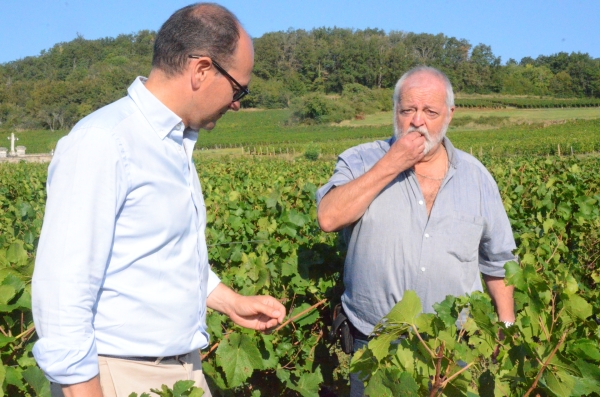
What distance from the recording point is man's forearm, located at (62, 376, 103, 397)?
4.83 feet

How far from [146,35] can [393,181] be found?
111630 mm

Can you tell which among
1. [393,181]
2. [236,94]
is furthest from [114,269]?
[393,181]

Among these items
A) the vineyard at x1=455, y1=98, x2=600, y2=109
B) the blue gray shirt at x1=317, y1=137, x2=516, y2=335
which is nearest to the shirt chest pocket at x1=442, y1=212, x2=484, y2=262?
the blue gray shirt at x1=317, y1=137, x2=516, y2=335

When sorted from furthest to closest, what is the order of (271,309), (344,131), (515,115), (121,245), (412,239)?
1. (515,115)
2. (344,131)
3. (412,239)
4. (271,309)
5. (121,245)

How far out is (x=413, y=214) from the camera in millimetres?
2629

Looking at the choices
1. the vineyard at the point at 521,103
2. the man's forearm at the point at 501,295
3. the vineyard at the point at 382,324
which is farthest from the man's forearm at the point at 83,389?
the vineyard at the point at 521,103

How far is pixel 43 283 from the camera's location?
1449mm

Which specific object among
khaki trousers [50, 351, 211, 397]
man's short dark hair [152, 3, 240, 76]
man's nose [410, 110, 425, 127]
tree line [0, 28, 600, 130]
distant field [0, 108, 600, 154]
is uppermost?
tree line [0, 28, 600, 130]

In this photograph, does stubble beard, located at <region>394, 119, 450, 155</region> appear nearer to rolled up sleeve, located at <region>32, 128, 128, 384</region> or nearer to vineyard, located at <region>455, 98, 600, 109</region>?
rolled up sleeve, located at <region>32, 128, 128, 384</region>

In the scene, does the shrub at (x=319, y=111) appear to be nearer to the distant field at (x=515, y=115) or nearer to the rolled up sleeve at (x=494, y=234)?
the distant field at (x=515, y=115)

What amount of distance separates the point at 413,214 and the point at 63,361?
1.56m

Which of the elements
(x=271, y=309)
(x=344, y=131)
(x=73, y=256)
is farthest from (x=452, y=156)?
(x=344, y=131)

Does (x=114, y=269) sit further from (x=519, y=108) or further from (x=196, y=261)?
(x=519, y=108)

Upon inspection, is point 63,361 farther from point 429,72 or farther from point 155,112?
point 429,72
